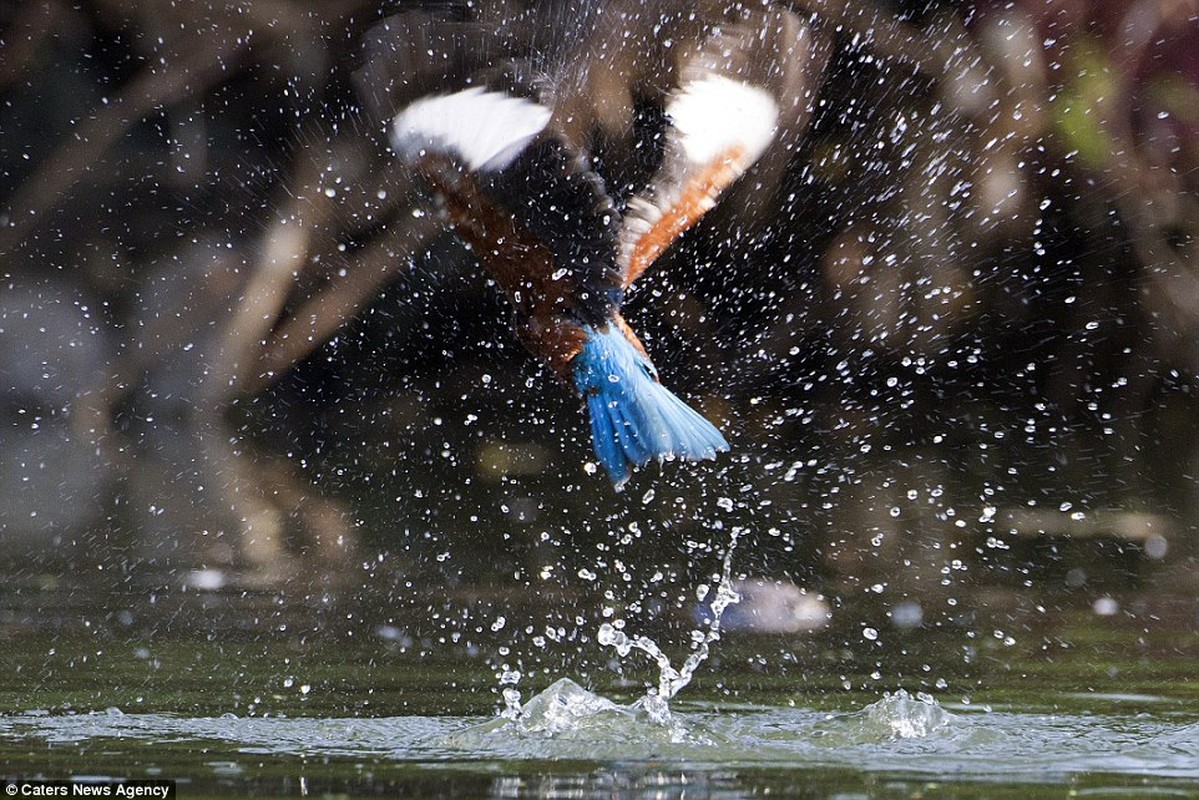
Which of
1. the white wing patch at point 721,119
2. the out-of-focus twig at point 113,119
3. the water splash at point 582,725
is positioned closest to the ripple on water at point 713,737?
the water splash at point 582,725

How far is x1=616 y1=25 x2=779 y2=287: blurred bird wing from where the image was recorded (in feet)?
10.0

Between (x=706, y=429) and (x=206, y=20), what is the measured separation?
3.25 meters

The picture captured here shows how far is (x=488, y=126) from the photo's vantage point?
2.91 meters

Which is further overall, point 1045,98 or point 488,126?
point 1045,98

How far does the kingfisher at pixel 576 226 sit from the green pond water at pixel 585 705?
37 centimetres

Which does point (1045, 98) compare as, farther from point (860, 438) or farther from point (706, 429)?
point (706, 429)

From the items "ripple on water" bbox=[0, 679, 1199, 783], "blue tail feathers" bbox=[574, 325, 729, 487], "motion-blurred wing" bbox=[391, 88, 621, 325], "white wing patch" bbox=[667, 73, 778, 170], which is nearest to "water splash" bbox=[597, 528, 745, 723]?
"ripple on water" bbox=[0, 679, 1199, 783]

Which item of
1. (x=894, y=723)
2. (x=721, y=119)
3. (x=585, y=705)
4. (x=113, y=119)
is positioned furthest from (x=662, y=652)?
(x=113, y=119)

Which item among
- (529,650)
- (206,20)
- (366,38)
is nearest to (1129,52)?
(366,38)

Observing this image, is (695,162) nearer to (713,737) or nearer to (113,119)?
(713,737)

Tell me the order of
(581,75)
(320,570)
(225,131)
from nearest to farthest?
(320,570)
(581,75)
(225,131)

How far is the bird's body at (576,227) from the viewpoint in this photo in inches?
112

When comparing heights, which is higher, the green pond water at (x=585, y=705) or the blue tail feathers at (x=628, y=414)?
the blue tail feathers at (x=628, y=414)

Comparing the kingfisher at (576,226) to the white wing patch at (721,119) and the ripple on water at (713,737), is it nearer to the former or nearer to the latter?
the white wing patch at (721,119)
